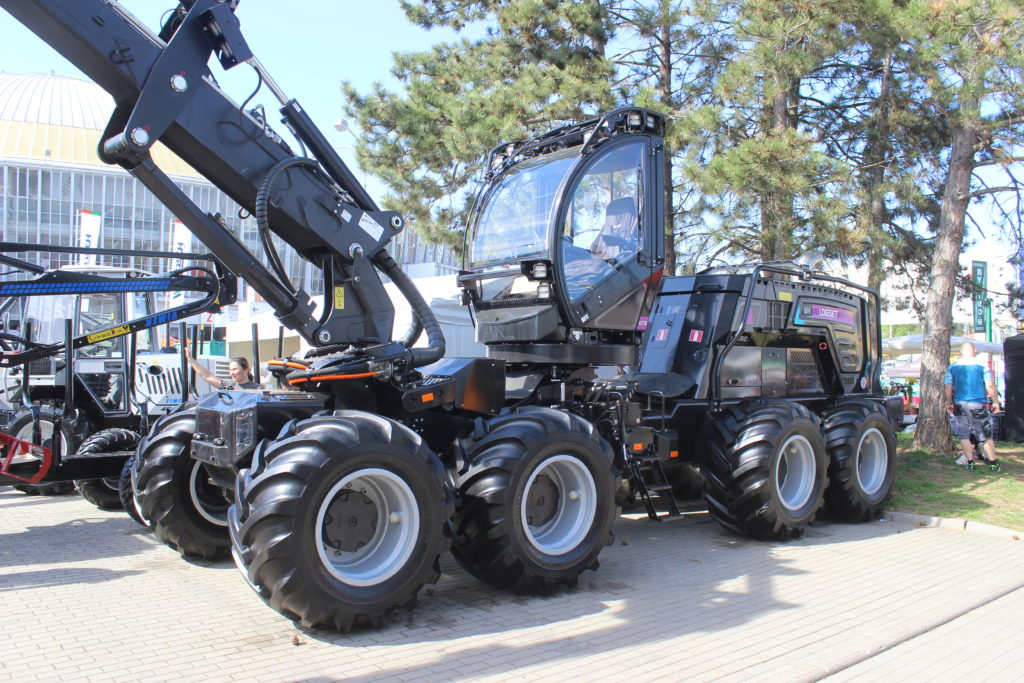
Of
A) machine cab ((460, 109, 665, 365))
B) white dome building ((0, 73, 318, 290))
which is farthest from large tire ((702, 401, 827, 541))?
white dome building ((0, 73, 318, 290))

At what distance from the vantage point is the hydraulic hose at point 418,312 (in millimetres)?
5539

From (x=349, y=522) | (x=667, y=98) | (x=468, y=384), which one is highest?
(x=667, y=98)

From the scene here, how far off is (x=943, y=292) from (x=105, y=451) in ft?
35.5

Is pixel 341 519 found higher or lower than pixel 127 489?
higher

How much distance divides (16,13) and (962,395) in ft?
36.7

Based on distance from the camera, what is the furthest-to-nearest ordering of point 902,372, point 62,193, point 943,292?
point 62,193 < point 902,372 < point 943,292

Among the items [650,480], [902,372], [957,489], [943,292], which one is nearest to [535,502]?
[650,480]

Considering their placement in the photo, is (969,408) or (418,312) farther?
(969,408)

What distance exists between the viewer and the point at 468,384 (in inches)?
229

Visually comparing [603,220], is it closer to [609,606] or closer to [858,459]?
[609,606]

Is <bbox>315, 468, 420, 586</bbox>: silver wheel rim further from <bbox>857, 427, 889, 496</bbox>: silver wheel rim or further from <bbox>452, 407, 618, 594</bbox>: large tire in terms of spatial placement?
<bbox>857, 427, 889, 496</bbox>: silver wheel rim

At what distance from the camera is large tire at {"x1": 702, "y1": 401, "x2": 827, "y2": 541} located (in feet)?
22.7

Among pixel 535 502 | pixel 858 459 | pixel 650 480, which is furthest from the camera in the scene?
pixel 858 459

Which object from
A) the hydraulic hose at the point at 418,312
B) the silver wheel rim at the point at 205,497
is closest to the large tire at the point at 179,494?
the silver wheel rim at the point at 205,497
